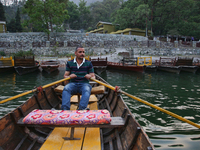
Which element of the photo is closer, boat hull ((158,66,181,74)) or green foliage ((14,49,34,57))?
boat hull ((158,66,181,74))

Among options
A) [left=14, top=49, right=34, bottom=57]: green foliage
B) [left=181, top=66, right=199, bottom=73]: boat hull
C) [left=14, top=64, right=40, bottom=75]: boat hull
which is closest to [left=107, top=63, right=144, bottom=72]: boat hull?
[left=181, top=66, right=199, bottom=73]: boat hull

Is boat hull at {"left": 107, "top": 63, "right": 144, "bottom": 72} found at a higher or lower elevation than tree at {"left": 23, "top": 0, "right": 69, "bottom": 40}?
lower

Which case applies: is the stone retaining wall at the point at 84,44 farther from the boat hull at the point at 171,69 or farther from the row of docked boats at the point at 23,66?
the row of docked boats at the point at 23,66

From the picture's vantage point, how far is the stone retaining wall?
2719 centimetres

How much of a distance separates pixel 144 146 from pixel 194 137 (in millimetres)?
2843

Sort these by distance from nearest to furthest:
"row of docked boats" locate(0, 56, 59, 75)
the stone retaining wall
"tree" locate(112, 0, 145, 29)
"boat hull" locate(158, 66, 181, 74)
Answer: "row of docked boats" locate(0, 56, 59, 75)
"boat hull" locate(158, 66, 181, 74)
the stone retaining wall
"tree" locate(112, 0, 145, 29)

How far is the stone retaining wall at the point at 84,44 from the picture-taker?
89.2ft

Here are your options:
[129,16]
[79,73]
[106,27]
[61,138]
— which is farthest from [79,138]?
[106,27]

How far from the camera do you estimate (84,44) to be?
29.8 m

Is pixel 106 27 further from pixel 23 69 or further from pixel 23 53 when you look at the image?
pixel 23 69

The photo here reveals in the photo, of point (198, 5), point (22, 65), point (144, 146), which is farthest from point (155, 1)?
point (144, 146)

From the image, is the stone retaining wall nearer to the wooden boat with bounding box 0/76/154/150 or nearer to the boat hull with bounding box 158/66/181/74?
the boat hull with bounding box 158/66/181/74

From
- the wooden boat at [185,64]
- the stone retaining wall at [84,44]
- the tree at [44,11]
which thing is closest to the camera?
the wooden boat at [185,64]

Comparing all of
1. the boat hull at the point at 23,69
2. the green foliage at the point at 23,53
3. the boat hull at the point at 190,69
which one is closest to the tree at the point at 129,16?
the boat hull at the point at 190,69
